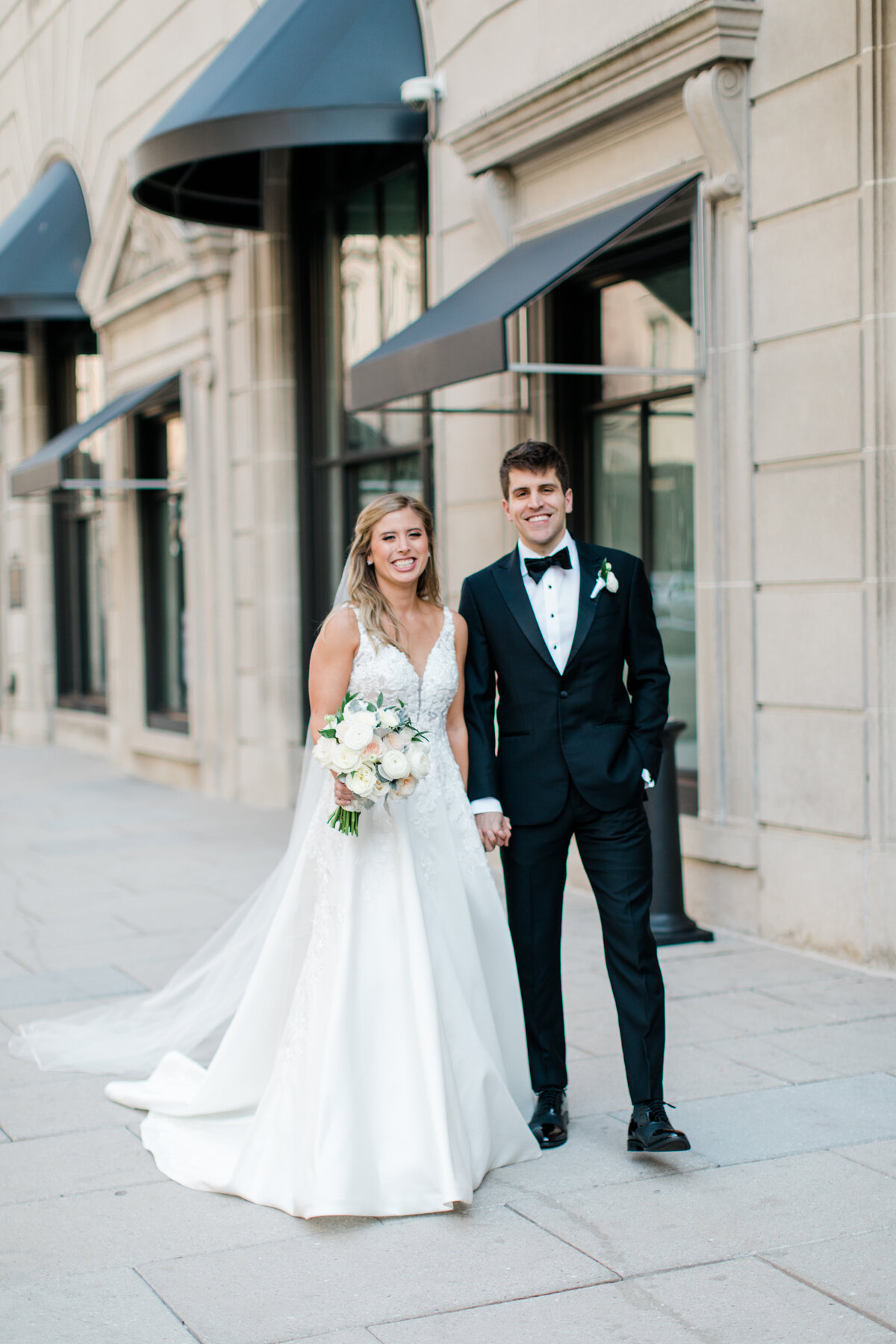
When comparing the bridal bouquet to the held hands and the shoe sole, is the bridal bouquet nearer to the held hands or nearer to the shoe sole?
the held hands

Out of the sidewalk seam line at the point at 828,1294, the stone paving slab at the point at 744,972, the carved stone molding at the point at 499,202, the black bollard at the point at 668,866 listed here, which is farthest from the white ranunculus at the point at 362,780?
the carved stone molding at the point at 499,202

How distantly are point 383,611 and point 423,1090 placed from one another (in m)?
1.36

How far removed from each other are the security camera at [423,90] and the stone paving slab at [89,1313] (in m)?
7.47

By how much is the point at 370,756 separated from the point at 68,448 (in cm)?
1014

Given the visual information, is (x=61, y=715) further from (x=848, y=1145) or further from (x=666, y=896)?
(x=848, y=1145)

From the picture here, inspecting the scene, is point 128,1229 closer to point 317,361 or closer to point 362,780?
point 362,780

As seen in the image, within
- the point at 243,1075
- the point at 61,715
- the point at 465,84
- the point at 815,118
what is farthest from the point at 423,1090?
the point at 61,715

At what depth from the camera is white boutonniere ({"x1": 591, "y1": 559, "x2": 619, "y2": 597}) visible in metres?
4.31

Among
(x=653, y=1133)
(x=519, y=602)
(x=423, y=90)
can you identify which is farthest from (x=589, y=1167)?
(x=423, y=90)

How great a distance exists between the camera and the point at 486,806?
4.38m

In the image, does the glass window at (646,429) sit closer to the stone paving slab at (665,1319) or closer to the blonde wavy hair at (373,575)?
the blonde wavy hair at (373,575)

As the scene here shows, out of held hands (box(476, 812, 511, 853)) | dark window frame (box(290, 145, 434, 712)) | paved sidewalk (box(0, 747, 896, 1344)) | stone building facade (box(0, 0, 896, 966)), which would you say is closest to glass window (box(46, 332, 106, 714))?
stone building facade (box(0, 0, 896, 966))

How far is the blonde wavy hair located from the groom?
0.92ft

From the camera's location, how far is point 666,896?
687 centimetres
